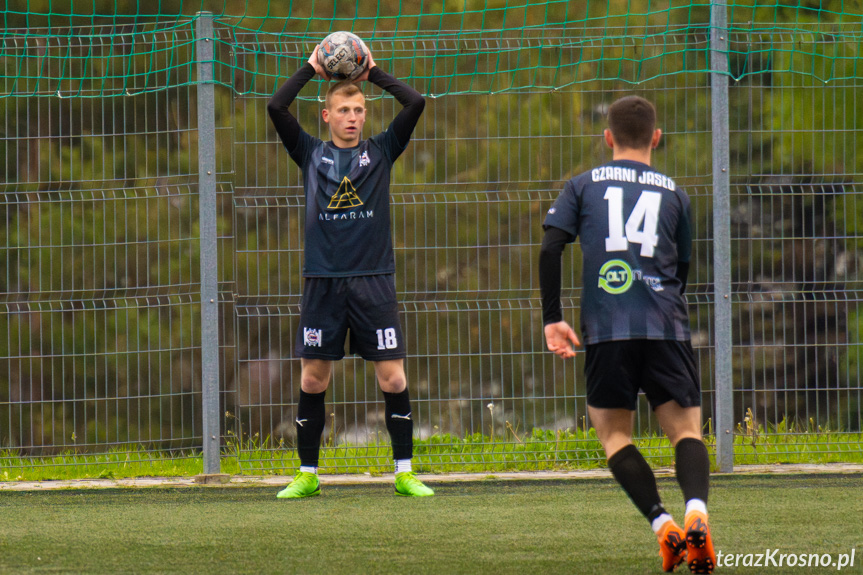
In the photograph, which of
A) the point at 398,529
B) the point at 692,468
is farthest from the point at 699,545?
the point at 398,529

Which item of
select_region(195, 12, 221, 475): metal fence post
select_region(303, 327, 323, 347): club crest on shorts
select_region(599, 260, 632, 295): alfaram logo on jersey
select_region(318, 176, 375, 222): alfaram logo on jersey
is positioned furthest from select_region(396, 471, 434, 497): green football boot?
select_region(599, 260, 632, 295): alfaram logo on jersey

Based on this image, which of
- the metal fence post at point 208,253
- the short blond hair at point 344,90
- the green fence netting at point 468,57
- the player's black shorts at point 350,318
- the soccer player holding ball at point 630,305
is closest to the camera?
the soccer player holding ball at point 630,305

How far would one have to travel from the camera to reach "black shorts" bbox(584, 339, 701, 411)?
3430 millimetres

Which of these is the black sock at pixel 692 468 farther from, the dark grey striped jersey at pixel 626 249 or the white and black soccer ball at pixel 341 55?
the white and black soccer ball at pixel 341 55

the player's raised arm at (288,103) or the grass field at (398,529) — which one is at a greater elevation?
the player's raised arm at (288,103)

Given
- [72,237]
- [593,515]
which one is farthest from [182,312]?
[593,515]

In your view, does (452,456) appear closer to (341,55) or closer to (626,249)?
(341,55)

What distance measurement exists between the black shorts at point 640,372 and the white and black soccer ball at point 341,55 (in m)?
2.21

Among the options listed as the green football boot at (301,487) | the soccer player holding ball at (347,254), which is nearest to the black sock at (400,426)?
the soccer player holding ball at (347,254)

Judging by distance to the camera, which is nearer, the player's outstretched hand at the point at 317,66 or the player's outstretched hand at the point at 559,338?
the player's outstretched hand at the point at 559,338

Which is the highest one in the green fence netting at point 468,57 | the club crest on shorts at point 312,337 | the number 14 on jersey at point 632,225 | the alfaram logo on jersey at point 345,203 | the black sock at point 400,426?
the green fence netting at point 468,57

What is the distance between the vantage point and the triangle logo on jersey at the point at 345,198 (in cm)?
505

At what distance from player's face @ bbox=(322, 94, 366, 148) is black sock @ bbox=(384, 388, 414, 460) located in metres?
1.26
